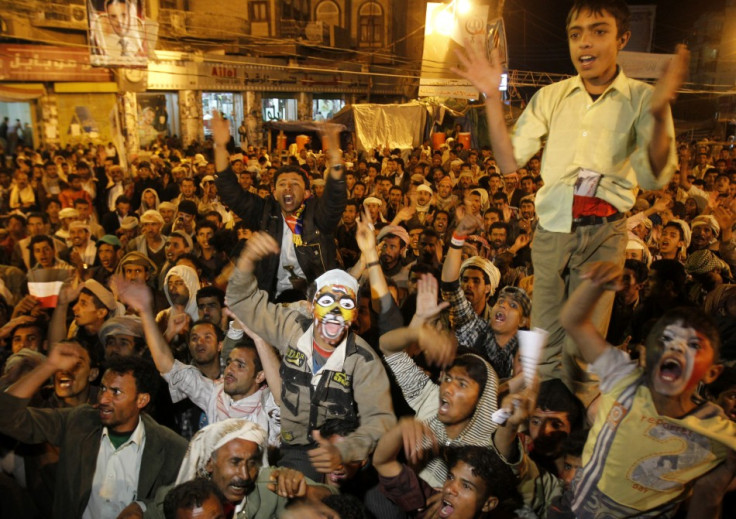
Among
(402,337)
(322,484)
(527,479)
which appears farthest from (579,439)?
(322,484)

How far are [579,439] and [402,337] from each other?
1.01m

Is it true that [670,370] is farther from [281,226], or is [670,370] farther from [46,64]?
[46,64]

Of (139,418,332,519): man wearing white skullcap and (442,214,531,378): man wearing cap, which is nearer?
(139,418,332,519): man wearing white skullcap

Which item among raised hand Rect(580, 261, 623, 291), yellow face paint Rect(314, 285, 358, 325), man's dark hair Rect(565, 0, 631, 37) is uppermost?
man's dark hair Rect(565, 0, 631, 37)

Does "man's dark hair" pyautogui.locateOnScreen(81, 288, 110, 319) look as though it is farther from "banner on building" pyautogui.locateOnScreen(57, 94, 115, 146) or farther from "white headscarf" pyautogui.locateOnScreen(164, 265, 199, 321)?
"banner on building" pyautogui.locateOnScreen(57, 94, 115, 146)

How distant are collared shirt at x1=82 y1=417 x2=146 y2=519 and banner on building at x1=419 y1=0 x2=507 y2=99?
1704 cm

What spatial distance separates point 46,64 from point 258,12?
1762cm

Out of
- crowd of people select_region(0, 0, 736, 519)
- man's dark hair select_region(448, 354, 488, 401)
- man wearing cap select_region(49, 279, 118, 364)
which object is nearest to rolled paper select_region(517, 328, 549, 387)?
crowd of people select_region(0, 0, 736, 519)

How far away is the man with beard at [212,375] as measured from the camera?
3678 millimetres

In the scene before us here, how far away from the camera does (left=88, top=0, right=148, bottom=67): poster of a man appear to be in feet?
42.5

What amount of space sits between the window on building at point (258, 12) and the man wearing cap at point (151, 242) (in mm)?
29141

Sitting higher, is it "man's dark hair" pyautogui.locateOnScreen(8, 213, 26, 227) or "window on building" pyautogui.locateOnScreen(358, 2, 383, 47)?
"window on building" pyautogui.locateOnScreen(358, 2, 383, 47)

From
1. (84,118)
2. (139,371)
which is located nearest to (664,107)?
(139,371)

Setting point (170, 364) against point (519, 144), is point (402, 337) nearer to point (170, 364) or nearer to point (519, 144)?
point (519, 144)
